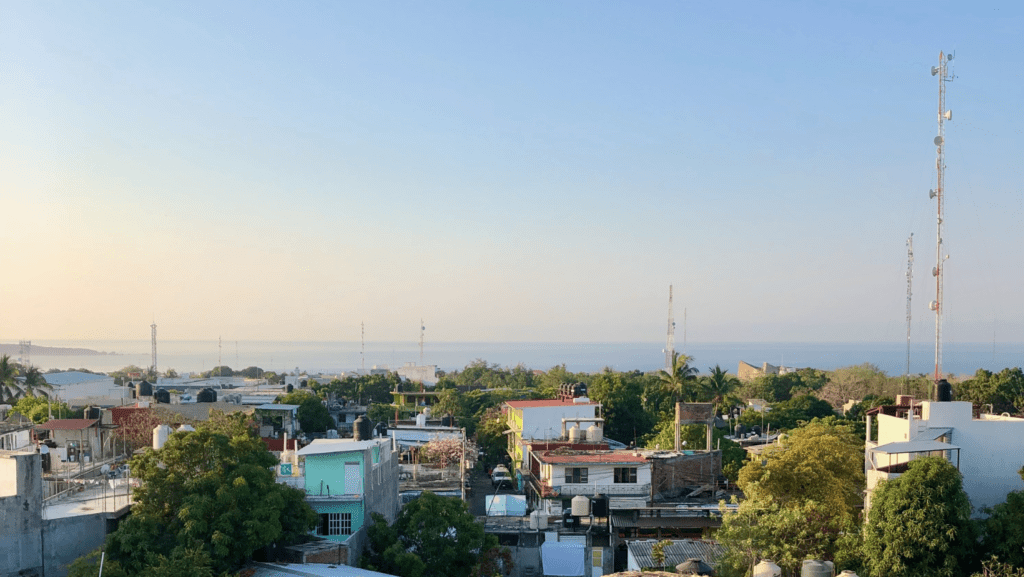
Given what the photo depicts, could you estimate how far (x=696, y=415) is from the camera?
41500 mm

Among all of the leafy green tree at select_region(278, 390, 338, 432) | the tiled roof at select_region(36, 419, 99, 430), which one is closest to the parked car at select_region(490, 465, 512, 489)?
the leafy green tree at select_region(278, 390, 338, 432)

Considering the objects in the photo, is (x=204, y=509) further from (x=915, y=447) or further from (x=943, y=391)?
(x=943, y=391)

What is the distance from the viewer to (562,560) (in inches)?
1142

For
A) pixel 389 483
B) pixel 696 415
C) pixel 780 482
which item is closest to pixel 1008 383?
pixel 696 415

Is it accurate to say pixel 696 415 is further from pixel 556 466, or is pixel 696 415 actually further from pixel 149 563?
pixel 149 563

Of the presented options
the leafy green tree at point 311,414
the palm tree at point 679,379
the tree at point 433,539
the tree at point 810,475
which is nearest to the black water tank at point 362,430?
the tree at point 433,539

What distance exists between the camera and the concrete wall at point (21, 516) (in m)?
22.2

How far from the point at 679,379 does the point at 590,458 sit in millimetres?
17026

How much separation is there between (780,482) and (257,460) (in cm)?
1690

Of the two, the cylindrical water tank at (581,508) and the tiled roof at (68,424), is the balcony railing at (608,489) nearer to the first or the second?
the cylindrical water tank at (581,508)

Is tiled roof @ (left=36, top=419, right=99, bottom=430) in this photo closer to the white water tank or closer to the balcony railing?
the white water tank

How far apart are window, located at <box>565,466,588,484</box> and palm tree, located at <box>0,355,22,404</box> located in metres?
40.4

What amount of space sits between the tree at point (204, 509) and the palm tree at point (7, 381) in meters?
38.9

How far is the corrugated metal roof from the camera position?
25.0m
